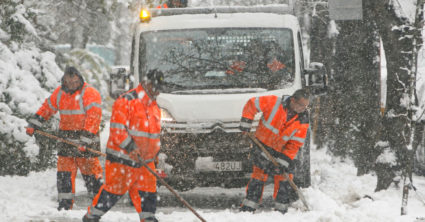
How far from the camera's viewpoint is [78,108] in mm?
7824

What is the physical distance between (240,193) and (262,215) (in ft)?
8.50

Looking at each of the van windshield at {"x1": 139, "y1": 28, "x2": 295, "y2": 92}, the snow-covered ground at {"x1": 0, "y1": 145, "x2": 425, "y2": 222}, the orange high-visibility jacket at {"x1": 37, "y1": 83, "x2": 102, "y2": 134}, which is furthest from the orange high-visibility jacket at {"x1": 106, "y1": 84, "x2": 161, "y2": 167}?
the van windshield at {"x1": 139, "y1": 28, "x2": 295, "y2": 92}

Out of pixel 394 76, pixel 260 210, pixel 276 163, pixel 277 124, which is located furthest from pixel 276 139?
pixel 394 76

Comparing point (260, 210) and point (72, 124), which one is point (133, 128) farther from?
point (260, 210)

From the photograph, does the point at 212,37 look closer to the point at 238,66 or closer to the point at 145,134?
the point at 238,66

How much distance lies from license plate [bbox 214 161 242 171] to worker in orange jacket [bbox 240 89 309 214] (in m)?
0.64

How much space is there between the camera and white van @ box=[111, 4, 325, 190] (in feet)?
27.1

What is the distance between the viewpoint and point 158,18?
9.16 metres

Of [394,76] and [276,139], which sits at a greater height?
[394,76]

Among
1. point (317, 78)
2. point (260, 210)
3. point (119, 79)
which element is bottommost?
point (260, 210)

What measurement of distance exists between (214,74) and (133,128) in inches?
107

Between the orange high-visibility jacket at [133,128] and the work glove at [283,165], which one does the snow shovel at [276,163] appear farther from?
the orange high-visibility jacket at [133,128]

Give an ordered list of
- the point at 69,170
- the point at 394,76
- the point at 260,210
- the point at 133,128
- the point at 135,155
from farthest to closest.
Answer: the point at 394,76 → the point at 260,210 → the point at 69,170 → the point at 133,128 → the point at 135,155

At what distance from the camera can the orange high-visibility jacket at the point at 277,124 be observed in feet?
24.6
